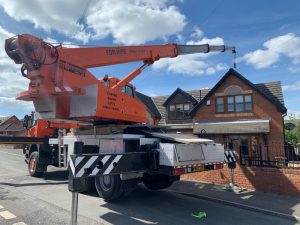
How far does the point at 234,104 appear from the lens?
2386cm

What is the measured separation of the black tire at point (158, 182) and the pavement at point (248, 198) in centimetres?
55

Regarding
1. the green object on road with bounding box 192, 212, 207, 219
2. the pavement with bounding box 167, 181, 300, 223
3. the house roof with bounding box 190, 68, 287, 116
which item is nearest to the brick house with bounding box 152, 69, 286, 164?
the house roof with bounding box 190, 68, 287, 116

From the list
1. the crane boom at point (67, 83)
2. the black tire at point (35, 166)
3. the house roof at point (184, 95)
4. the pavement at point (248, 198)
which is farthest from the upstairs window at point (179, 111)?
the crane boom at point (67, 83)

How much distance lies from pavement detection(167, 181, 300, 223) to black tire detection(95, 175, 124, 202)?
244 centimetres

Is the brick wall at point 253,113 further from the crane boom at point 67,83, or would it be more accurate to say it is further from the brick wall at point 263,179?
the crane boom at point 67,83

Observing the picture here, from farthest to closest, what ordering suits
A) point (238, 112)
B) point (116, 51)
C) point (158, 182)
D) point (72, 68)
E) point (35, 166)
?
point (238, 112) → point (35, 166) → point (158, 182) → point (116, 51) → point (72, 68)

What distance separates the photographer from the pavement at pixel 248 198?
7.02 meters

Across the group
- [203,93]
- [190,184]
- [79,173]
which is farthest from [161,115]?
[79,173]

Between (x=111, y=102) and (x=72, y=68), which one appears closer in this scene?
(x=72, y=68)

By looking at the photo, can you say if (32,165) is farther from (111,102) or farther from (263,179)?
(263,179)

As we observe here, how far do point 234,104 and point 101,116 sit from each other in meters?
18.6

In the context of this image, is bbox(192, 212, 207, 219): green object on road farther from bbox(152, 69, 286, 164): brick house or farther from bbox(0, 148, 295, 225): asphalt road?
bbox(152, 69, 286, 164): brick house

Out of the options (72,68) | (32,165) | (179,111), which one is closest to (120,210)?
(72,68)

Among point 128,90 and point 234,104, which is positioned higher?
point 234,104
